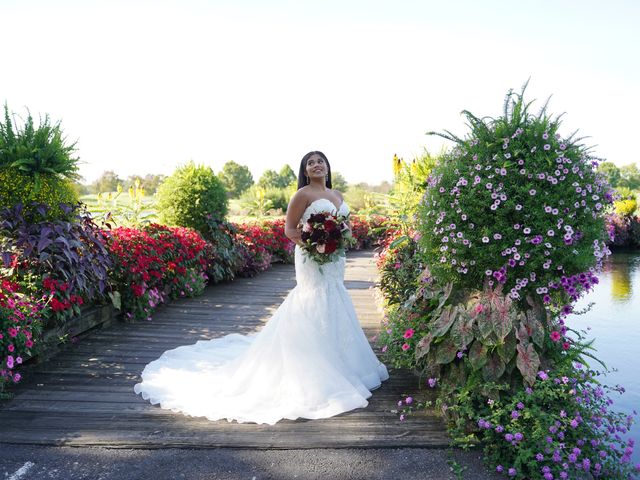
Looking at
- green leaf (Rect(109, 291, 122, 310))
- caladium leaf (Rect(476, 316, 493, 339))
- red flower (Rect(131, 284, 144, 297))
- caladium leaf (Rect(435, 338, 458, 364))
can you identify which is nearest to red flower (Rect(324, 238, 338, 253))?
caladium leaf (Rect(435, 338, 458, 364))

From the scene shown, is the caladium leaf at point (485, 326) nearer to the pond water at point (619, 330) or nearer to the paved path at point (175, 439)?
the paved path at point (175, 439)

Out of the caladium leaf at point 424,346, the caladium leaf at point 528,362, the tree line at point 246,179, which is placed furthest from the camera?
the tree line at point 246,179

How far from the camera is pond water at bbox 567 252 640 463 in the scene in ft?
17.2

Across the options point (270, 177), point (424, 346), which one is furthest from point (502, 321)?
point (270, 177)

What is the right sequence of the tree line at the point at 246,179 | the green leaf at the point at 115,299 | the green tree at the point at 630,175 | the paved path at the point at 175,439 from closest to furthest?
1. the paved path at the point at 175,439
2. the green leaf at the point at 115,299
3. the tree line at the point at 246,179
4. the green tree at the point at 630,175

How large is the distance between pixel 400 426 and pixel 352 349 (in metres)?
0.96

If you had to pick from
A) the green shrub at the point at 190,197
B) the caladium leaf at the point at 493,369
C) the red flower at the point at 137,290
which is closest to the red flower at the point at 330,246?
the caladium leaf at the point at 493,369

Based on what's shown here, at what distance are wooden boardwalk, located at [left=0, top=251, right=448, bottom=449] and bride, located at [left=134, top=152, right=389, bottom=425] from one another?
0.13 metres

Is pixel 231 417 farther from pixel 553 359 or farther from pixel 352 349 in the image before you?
pixel 553 359

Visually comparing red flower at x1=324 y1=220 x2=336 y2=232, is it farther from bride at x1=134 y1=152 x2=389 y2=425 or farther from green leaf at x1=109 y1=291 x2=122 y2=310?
green leaf at x1=109 y1=291 x2=122 y2=310

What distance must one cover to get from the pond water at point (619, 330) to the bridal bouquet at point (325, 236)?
204cm

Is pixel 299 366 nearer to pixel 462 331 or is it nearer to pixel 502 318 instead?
pixel 462 331

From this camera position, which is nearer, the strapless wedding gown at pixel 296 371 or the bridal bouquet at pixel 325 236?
the strapless wedding gown at pixel 296 371

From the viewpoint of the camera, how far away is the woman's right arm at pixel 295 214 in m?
4.48
